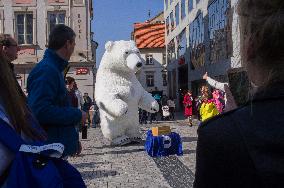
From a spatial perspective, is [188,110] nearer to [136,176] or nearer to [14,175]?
[136,176]

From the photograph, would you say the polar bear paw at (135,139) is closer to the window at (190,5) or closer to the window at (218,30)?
the window at (218,30)

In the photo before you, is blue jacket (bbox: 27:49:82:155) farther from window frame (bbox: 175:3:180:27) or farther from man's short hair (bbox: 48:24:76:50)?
window frame (bbox: 175:3:180:27)

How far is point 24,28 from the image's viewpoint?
22.9m

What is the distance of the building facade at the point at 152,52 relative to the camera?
46.3m

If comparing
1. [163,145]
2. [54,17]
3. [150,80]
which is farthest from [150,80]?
[163,145]

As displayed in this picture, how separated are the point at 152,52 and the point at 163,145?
134 ft

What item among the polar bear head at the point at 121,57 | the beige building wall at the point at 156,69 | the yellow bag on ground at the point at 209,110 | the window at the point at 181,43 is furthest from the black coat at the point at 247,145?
the beige building wall at the point at 156,69

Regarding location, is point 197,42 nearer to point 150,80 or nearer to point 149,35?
point 149,35

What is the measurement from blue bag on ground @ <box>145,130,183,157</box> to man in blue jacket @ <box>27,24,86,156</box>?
483 cm

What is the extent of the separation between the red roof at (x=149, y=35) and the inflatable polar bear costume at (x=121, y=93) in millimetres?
35775

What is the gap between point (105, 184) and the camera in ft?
19.0

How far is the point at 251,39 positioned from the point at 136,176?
552 cm

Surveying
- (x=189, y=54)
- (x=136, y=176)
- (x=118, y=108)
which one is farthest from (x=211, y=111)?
(x=189, y=54)

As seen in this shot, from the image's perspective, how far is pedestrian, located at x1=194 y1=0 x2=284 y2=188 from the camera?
855mm
